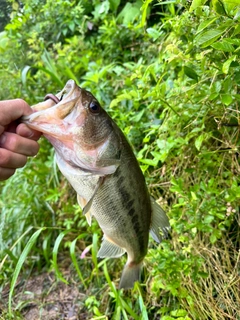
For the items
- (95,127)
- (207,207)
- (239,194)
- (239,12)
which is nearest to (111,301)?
(207,207)

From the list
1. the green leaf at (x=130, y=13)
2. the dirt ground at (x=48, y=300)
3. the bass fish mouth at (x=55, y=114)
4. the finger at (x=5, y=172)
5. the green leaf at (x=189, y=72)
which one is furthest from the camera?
the green leaf at (x=130, y=13)

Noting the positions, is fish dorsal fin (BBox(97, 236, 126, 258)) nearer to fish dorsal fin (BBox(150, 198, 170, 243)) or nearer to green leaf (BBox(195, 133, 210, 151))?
fish dorsal fin (BBox(150, 198, 170, 243))

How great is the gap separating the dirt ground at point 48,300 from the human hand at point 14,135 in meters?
1.49

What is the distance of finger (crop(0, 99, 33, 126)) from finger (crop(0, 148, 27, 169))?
0.34 feet

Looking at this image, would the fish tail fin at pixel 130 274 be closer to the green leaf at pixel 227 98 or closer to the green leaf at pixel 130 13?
the green leaf at pixel 227 98

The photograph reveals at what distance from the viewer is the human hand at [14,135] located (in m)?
1.40

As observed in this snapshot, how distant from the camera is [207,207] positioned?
1.86 metres

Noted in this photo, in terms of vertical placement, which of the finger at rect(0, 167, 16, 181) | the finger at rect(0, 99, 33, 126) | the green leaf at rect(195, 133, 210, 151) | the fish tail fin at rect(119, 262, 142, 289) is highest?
the finger at rect(0, 99, 33, 126)

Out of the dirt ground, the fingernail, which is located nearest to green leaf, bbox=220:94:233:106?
the fingernail

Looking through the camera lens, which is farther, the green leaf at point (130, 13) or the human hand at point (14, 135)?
the green leaf at point (130, 13)

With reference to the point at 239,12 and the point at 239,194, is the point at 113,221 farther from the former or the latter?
the point at 239,12

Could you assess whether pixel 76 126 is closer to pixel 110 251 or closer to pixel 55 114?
pixel 55 114

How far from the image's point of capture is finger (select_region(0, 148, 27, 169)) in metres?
1.44

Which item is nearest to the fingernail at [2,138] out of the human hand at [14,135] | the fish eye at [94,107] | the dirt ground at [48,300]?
the human hand at [14,135]
